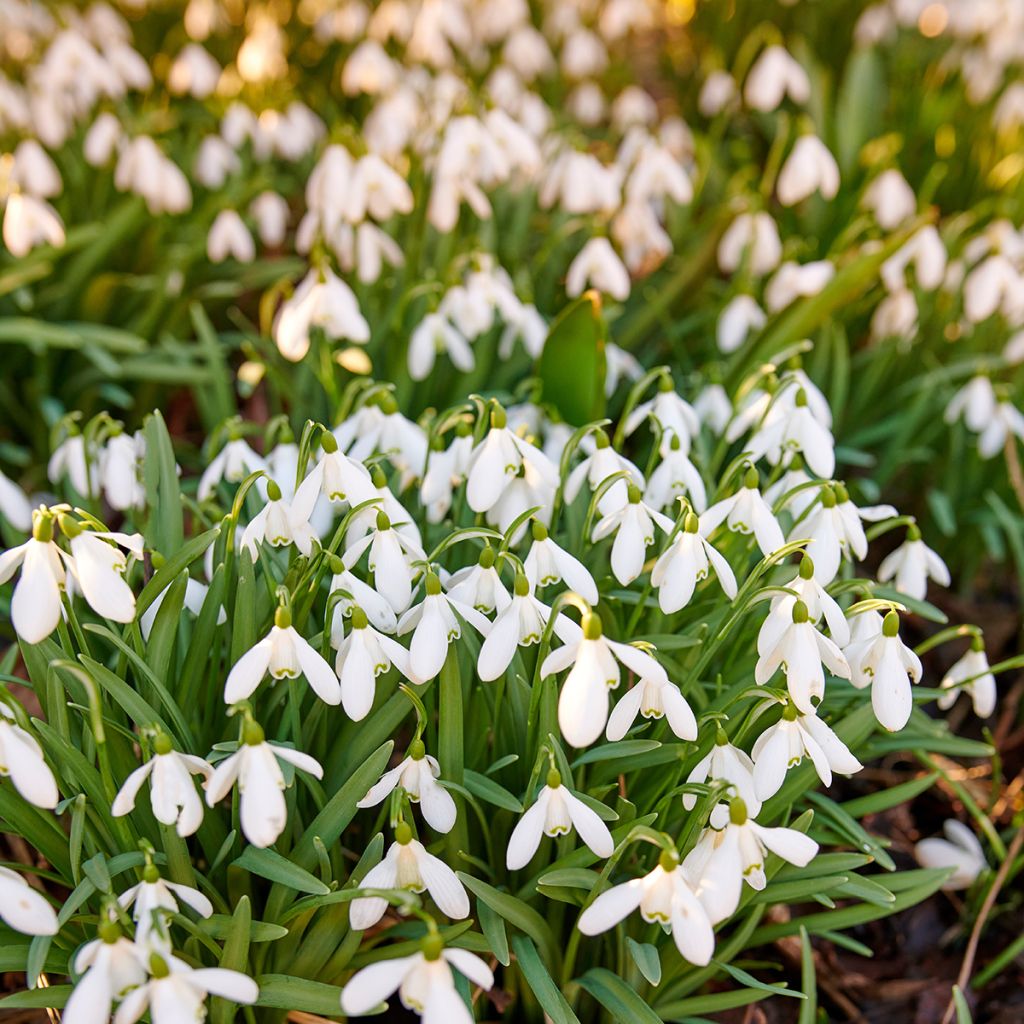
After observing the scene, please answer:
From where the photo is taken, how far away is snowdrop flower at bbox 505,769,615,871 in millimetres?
1205

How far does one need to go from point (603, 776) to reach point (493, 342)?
1.05 meters

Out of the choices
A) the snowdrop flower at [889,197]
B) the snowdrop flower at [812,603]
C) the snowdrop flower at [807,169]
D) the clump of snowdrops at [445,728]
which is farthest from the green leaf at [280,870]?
the snowdrop flower at [889,197]

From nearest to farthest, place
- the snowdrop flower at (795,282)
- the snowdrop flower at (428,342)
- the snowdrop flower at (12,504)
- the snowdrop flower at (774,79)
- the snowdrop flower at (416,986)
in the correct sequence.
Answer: the snowdrop flower at (416,986) → the snowdrop flower at (12,504) → the snowdrop flower at (428,342) → the snowdrop flower at (795,282) → the snowdrop flower at (774,79)

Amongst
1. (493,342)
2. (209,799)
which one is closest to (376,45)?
(493,342)

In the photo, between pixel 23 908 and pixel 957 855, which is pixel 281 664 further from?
pixel 957 855

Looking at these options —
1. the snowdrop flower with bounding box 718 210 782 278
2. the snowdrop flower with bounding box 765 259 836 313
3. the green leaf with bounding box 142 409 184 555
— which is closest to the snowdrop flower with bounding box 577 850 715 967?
the green leaf with bounding box 142 409 184 555

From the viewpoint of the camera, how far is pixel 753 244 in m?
2.41

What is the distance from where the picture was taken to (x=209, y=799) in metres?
1.12

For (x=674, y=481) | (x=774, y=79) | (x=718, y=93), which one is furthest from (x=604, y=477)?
(x=718, y=93)

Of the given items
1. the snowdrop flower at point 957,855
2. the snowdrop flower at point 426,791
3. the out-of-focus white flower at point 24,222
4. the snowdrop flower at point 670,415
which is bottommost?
the snowdrop flower at point 957,855

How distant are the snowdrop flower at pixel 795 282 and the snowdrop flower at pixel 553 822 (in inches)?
53.2

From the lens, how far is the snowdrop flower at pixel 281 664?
1188 millimetres

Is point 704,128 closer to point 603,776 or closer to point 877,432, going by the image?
point 877,432

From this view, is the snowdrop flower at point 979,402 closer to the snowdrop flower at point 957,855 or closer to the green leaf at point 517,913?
the snowdrop flower at point 957,855
